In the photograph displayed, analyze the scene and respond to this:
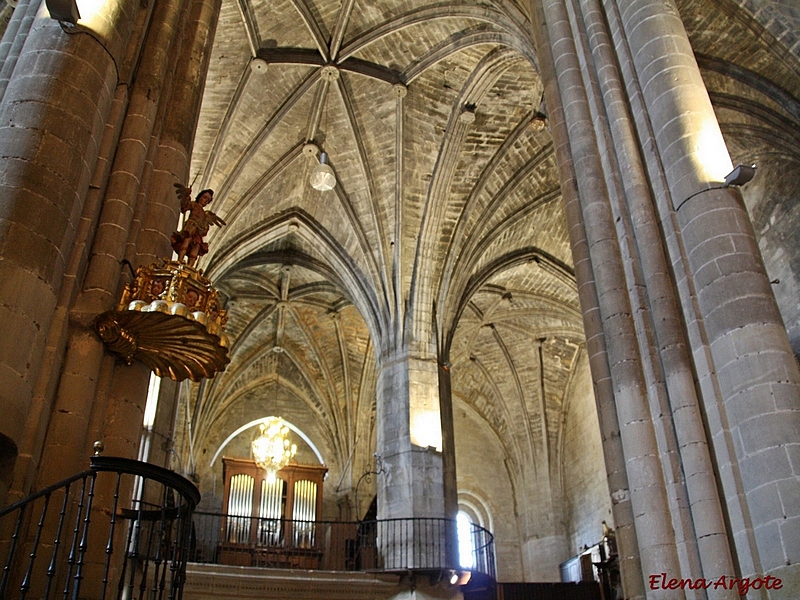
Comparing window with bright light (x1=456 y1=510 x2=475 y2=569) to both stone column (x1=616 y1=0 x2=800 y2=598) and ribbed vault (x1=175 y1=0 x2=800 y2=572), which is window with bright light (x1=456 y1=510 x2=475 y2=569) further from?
stone column (x1=616 y1=0 x2=800 y2=598)

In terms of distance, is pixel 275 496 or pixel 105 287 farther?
pixel 275 496

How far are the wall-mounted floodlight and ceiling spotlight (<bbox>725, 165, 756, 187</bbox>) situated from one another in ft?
17.6

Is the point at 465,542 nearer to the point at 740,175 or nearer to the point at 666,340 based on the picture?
the point at 666,340

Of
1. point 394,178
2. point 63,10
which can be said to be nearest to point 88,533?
point 63,10

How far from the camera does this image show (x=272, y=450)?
18797 millimetres

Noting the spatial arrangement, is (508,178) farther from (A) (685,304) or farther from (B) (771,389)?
(B) (771,389)

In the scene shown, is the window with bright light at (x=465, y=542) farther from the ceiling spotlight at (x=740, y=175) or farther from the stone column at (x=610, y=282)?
the ceiling spotlight at (x=740, y=175)

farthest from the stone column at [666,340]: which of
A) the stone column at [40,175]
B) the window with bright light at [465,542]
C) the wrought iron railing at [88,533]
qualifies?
the window with bright light at [465,542]

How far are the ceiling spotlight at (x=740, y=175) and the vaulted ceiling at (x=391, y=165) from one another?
20.1 ft

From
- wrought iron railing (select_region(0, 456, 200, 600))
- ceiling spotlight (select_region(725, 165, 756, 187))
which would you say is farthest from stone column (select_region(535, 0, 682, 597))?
wrought iron railing (select_region(0, 456, 200, 600))

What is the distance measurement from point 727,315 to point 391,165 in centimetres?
1232

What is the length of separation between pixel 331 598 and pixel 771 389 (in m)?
9.96

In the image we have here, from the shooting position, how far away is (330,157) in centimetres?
1756

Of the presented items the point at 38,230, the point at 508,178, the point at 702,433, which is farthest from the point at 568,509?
the point at 38,230
